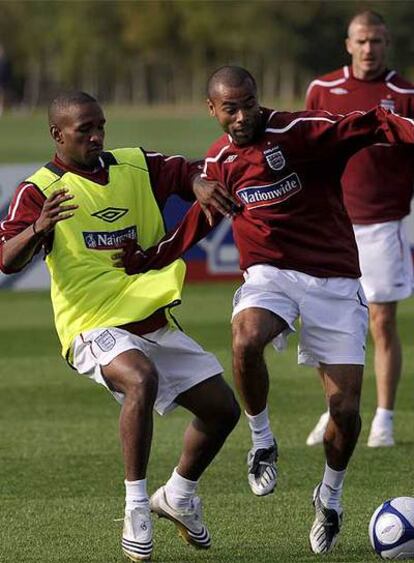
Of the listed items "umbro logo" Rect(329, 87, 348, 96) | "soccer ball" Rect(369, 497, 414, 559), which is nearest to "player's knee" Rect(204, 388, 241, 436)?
"soccer ball" Rect(369, 497, 414, 559)

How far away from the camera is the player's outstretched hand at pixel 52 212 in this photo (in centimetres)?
717

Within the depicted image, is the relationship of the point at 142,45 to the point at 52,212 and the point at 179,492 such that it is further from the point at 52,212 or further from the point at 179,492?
the point at 52,212

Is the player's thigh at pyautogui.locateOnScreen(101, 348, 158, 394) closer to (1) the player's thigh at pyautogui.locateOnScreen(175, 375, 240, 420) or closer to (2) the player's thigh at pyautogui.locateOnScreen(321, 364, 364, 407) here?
(1) the player's thigh at pyautogui.locateOnScreen(175, 375, 240, 420)

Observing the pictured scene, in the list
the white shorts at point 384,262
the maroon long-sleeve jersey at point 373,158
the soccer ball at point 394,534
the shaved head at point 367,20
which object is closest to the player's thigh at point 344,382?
the soccer ball at point 394,534

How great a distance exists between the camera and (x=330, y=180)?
7.98 metres

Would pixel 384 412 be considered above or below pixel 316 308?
below

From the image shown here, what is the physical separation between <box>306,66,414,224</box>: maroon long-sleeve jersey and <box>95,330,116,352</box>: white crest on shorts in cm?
354

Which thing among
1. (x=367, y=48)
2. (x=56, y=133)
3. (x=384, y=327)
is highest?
(x=56, y=133)

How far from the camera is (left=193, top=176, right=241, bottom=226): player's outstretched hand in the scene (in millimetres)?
7609

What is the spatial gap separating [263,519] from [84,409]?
3.80 m

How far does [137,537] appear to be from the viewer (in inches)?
284

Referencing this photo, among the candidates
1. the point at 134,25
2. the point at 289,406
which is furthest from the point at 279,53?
the point at 289,406

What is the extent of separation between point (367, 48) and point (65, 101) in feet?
11.1

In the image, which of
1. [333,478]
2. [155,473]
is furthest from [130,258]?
[155,473]
